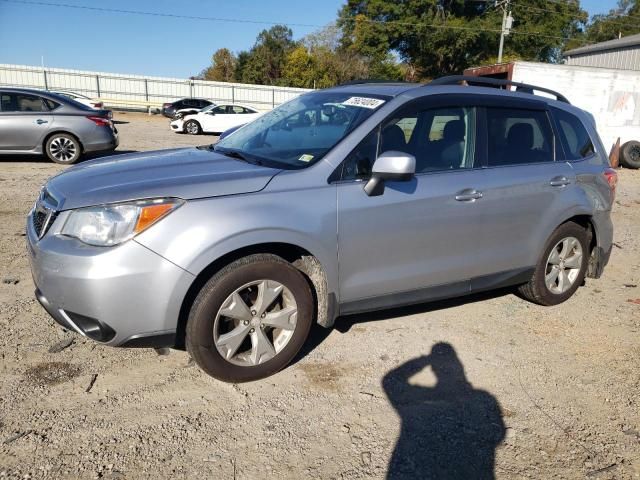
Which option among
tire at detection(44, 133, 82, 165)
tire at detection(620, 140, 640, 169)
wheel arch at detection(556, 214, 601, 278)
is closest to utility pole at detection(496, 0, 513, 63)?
tire at detection(620, 140, 640, 169)

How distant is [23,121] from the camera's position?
10.4 m

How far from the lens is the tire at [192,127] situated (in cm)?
2252

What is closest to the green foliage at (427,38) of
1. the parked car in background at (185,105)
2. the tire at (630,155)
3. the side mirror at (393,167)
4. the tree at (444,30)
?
the tree at (444,30)

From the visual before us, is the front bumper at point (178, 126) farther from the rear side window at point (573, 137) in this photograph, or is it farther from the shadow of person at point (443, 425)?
the shadow of person at point (443, 425)

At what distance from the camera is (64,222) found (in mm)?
2908

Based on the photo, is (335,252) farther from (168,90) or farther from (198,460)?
(168,90)

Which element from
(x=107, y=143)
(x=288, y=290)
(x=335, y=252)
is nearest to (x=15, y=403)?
(x=288, y=290)

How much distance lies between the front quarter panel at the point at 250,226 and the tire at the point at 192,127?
20539 millimetres

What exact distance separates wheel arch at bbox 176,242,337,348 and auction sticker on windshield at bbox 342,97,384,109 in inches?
45.0

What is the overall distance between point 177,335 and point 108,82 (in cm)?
3659

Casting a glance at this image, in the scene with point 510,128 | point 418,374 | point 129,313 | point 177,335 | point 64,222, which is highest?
point 510,128

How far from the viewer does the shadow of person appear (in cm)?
259

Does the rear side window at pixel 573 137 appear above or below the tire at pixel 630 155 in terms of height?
above

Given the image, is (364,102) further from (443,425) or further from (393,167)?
(443,425)
